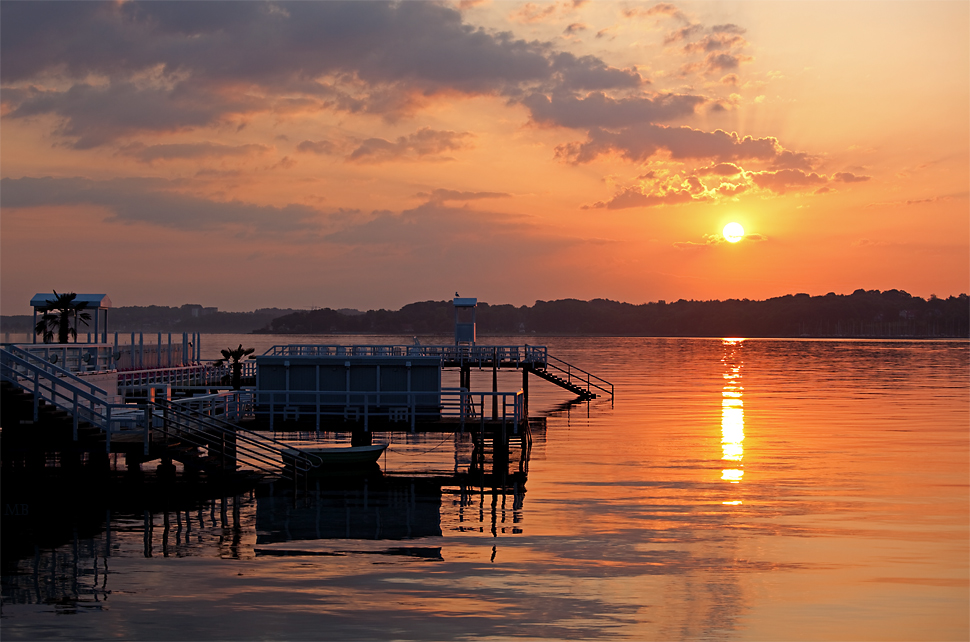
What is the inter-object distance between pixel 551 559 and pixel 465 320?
151 ft

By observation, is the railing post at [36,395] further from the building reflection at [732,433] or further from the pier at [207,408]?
the building reflection at [732,433]

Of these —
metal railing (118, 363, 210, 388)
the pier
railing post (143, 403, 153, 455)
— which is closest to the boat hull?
the pier

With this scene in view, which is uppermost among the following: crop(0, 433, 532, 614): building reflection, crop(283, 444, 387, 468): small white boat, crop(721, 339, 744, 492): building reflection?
crop(283, 444, 387, 468): small white boat

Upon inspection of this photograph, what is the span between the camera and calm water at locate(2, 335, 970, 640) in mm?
17234

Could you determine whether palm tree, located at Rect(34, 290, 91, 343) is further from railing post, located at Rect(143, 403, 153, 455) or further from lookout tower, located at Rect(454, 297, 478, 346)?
lookout tower, located at Rect(454, 297, 478, 346)

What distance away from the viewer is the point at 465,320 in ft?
221

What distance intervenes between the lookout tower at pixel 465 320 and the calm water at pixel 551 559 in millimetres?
26513

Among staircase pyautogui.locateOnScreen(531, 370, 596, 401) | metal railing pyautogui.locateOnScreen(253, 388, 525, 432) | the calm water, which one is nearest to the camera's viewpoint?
the calm water

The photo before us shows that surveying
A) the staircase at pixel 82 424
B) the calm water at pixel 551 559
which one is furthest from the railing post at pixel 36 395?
the calm water at pixel 551 559

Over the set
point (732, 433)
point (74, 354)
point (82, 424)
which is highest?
point (74, 354)

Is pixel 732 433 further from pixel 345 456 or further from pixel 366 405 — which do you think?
pixel 345 456

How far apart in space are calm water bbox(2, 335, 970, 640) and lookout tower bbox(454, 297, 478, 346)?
87.0 feet

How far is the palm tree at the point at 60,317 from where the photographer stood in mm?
49219

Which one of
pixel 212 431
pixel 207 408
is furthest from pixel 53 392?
pixel 207 408
